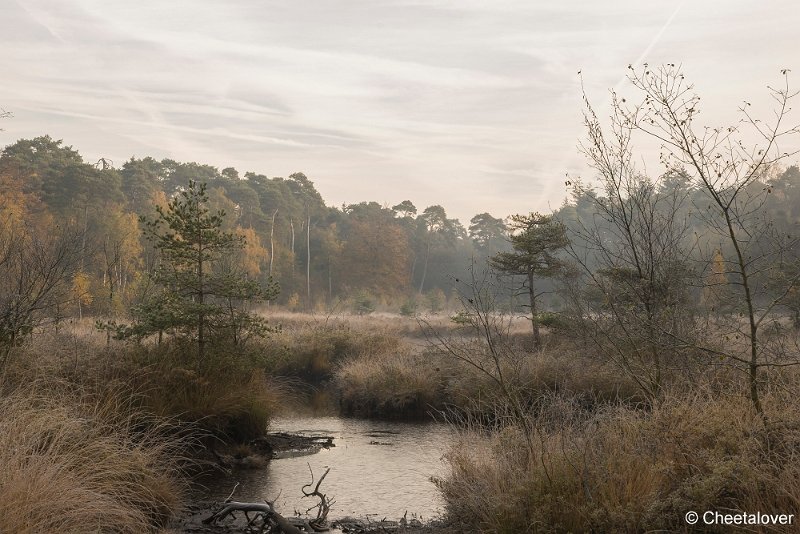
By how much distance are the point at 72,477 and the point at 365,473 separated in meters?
5.16

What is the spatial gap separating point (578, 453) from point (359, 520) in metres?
2.86

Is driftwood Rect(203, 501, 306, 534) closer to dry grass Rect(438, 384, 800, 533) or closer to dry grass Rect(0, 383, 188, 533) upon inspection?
dry grass Rect(0, 383, 188, 533)

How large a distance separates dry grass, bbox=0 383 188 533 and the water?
172cm

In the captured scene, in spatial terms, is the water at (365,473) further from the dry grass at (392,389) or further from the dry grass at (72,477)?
the dry grass at (72,477)

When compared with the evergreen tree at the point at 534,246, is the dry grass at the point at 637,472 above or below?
below

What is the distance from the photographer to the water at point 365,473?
875 cm

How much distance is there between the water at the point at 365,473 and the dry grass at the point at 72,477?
172 cm

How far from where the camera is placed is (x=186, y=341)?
40.1 feet

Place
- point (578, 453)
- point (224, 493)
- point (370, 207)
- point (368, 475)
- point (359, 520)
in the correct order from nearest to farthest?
point (578, 453), point (359, 520), point (224, 493), point (368, 475), point (370, 207)

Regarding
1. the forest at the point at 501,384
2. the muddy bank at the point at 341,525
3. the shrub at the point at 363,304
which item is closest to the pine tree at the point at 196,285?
the forest at the point at 501,384

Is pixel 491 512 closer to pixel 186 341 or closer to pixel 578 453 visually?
pixel 578 453

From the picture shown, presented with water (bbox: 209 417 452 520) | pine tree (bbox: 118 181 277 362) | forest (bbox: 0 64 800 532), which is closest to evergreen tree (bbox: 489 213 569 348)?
forest (bbox: 0 64 800 532)

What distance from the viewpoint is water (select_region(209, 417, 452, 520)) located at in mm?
8750

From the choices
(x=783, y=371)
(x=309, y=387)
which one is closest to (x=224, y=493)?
(x=783, y=371)
